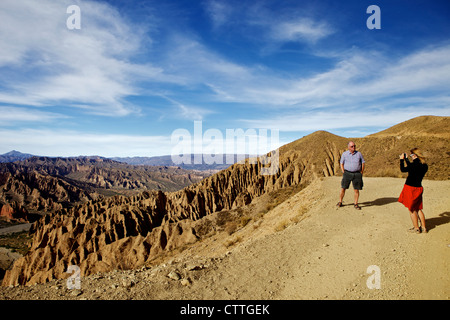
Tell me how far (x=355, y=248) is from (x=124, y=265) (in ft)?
122

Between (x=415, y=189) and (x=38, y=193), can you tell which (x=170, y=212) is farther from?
(x=38, y=193)

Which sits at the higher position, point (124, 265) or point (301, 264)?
point (301, 264)

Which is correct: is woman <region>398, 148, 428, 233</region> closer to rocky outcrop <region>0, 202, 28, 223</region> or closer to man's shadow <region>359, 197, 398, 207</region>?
man's shadow <region>359, 197, 398, 207</region>

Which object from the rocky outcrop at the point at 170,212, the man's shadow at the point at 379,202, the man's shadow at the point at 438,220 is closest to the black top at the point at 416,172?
the man's shadow at the point at 438,220

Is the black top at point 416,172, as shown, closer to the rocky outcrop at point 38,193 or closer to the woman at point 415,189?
the woman at point 415,189

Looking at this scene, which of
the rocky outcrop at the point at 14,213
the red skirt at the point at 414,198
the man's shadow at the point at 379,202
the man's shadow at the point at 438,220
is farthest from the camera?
the rocky outcrop at the point at 14,213

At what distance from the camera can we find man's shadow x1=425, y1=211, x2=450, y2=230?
6.67 metres

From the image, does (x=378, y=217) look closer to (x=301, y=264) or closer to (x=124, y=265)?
(x=301, y=264)

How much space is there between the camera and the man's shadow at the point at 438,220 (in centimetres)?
667

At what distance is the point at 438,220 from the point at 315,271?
16.3ft

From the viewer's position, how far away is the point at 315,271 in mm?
5355

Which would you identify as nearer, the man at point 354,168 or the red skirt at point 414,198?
the red skirt at point 414,198

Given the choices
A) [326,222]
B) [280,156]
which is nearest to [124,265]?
[326,222]

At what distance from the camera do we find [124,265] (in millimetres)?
34531
